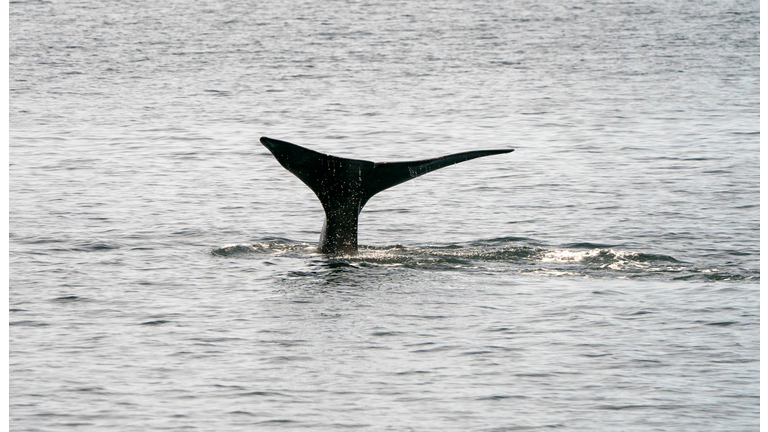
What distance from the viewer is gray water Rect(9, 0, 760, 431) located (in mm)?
11570

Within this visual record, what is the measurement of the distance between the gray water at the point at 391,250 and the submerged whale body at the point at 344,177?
0.61m

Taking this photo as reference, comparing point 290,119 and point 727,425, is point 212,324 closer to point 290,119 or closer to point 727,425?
point 727,425

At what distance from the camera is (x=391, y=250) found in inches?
711

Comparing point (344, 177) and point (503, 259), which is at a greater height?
point (344, 177)

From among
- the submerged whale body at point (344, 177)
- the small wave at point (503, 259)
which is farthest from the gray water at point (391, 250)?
the submerged whale body at point (344, 177)

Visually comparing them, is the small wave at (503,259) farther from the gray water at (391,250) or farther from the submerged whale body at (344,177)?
the submerged whale body at (344,177)

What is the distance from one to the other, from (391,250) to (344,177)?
1.70 m

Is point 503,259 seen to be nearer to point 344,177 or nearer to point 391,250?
point 391,250

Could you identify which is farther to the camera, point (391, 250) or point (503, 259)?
point (391, 250)

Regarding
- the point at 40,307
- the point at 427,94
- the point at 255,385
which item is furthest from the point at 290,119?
the point at 255,385

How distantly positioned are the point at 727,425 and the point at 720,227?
968 cm

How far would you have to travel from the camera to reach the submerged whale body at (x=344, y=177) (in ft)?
54.0

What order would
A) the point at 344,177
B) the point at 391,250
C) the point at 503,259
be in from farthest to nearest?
the point at 391,250 < the point at 503,259 < the point at 344,177

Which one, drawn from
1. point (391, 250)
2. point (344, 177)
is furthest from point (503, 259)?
point (344, 177)
